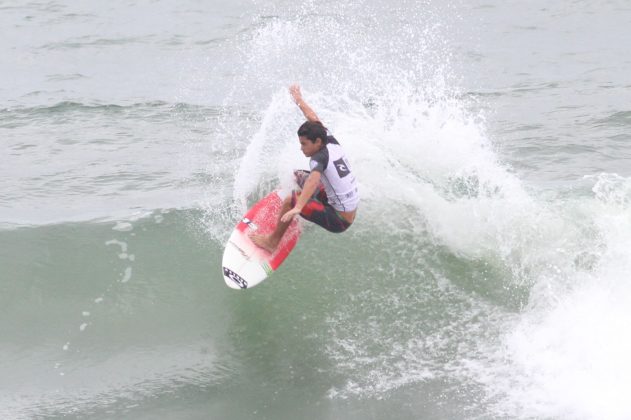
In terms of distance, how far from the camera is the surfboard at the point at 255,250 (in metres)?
7.56

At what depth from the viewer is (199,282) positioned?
28.2 ft

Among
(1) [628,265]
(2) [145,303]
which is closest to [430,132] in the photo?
(1) [628,265]

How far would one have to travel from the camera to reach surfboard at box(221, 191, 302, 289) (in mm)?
7562

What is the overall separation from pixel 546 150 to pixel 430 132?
3.91m

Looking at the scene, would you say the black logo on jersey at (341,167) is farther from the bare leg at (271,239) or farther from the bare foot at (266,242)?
the bare foot at (266,242)

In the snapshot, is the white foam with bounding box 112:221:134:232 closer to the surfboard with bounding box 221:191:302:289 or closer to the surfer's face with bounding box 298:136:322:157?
the surfboard with bounding box 221:191:302:289

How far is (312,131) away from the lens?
6.89 meters

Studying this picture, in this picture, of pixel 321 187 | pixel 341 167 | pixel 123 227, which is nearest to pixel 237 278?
pixel 321 187

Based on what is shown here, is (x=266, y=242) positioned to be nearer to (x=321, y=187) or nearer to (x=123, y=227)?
(x=321, y=187)

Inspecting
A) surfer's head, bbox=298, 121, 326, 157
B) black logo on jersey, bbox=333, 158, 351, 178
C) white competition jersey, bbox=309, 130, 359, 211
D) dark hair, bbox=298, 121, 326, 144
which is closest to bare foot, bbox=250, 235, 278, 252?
white competition jersey, bbox=309, 130, 359, 211

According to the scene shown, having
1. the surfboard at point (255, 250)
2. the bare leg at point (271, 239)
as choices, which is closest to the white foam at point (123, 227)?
the surfboard at point (255, 250)

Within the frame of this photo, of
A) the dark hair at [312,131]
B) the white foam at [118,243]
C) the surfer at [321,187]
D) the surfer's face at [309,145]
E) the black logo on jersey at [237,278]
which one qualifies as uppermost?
the dark hair at [312,131]

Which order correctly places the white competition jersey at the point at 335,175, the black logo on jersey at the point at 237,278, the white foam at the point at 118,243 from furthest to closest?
the white foam at the point at 118,243 < the black logo on jersey at the point at 237,278 < the white competition jersey at the point at 335,175

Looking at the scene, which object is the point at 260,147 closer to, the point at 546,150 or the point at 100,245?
the point at 100,245
